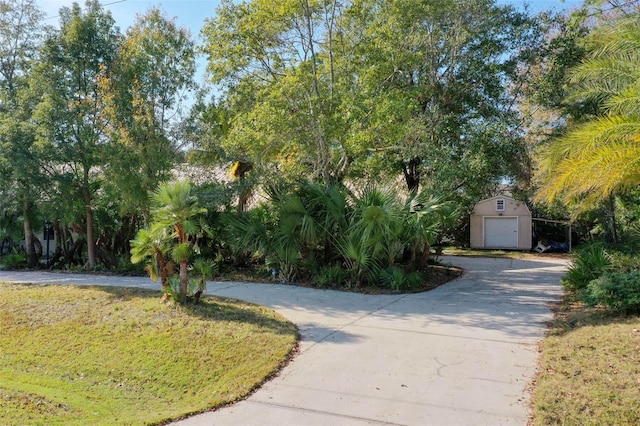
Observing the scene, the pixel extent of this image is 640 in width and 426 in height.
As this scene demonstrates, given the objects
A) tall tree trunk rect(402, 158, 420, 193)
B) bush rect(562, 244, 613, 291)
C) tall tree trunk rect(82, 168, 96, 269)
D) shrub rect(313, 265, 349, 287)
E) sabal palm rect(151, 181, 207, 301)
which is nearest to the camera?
sabal palm rect(151, 181, 207, 301)

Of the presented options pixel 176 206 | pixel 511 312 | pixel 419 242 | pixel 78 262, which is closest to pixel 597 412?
pixel 511 312

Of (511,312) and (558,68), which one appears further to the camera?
(558,68)

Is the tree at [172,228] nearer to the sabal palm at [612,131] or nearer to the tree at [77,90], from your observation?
the tree at [77,90]

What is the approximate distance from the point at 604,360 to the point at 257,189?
358 inches

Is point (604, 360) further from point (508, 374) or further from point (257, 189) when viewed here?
point (257, 189)

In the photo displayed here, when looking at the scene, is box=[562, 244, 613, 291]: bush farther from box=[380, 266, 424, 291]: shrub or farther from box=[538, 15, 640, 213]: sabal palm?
box=[380, 266, 424, 291]: shrub

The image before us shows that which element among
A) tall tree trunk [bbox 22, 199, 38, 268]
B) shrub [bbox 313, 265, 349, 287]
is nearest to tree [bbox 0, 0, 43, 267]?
tall tree trunk [bbox 22, 199, 38, 268]

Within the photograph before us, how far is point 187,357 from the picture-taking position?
600 centimetres

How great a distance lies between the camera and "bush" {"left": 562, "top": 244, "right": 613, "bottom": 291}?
31.3ft

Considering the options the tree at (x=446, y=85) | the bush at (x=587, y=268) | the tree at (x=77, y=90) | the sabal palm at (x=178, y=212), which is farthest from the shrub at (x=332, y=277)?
the tree at (x=77, y=90)

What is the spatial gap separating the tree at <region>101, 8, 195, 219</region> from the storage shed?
16785 millimetres

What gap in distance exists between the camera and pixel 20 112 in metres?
12.9

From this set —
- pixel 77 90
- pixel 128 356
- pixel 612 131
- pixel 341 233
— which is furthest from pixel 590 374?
pixel 77 90

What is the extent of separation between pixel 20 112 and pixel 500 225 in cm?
2097
